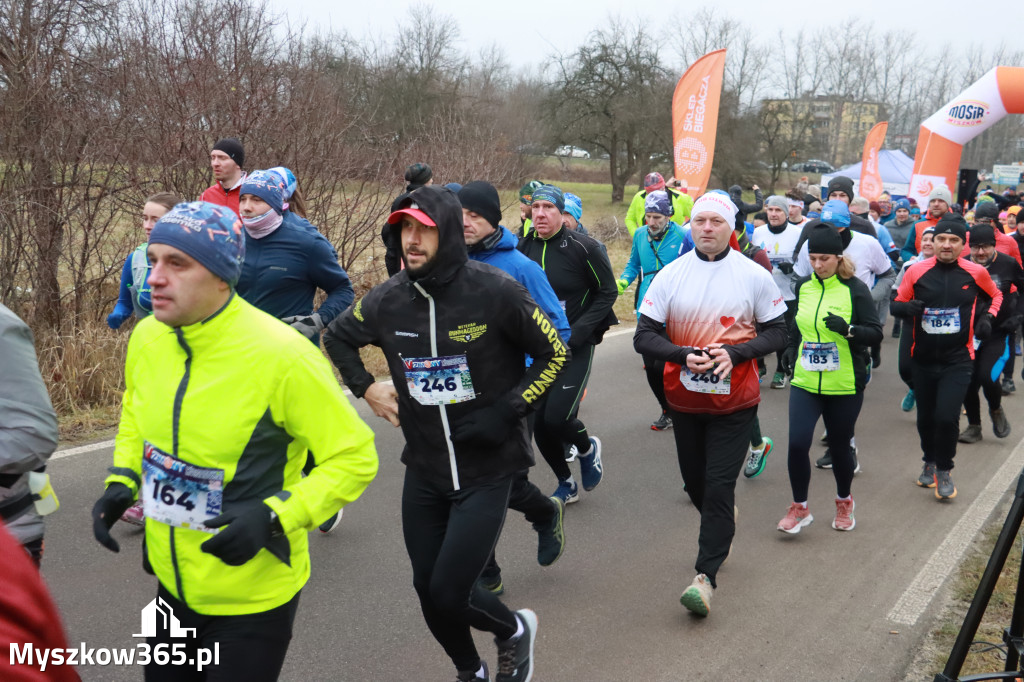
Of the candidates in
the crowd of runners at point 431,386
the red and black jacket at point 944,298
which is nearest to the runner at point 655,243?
the crowd of runners at point 431,386

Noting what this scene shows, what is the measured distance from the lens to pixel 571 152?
46.5m

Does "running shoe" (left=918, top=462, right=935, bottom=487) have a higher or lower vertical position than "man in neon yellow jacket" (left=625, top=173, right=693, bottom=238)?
lower

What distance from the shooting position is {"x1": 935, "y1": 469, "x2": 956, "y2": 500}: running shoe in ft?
22.3

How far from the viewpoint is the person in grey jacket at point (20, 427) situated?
2.84 metres

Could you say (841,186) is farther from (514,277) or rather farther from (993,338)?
(514,277)

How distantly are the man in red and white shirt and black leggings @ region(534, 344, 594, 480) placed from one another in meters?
1.21

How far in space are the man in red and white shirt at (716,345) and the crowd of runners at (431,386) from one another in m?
0.01

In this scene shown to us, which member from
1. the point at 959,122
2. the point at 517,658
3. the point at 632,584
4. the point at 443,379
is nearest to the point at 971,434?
the point at 632,584

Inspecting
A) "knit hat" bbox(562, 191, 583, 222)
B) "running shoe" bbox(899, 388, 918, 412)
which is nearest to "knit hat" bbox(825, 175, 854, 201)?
"running shoe" bbox(899, 388, 918, 412)

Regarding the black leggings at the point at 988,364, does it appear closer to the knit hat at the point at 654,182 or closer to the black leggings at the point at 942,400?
the black leggings at the point at 942,400

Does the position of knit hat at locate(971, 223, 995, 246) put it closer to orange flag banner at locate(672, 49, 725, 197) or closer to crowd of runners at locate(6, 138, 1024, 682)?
crowd of runners at locate(6, 138, 1024, 682)

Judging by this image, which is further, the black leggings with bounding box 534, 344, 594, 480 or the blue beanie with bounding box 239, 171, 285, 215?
the black leggings with bounding box 534, 344, 594, 480

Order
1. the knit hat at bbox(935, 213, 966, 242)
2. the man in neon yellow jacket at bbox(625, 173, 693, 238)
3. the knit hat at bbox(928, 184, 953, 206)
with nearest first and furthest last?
1. the knit hat at bbox(935, 213, 966, 242)
2. the knit hat at bbox(928, 184, 953, 206)
3. the man in neon yellow jacket at bbox(625, 173, 693, 238)

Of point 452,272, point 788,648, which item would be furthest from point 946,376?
point 452,272
